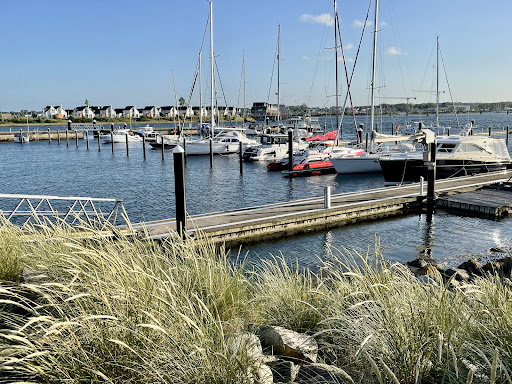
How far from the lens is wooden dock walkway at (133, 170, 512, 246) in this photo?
14133 mm

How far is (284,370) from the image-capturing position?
422cm

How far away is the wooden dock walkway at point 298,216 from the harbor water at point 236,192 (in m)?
0.36

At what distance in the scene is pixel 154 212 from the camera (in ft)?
70.7

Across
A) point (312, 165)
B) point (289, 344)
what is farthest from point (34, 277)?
point (312, 165)

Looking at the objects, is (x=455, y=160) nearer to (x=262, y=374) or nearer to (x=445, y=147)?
(x=445, y=147)

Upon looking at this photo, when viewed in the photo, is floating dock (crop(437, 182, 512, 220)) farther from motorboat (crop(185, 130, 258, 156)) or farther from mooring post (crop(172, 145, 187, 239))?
motorboat (crop(185, 130, 258, 156))

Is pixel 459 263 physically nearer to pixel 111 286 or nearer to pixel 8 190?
pixel 111 286

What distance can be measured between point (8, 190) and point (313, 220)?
22.6 meters

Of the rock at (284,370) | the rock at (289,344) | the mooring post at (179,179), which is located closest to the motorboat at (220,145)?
the mooring post at (179,179)

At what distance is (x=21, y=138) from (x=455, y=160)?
62646 millimetres

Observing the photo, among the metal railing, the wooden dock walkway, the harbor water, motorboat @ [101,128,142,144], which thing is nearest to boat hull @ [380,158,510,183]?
the harbor water

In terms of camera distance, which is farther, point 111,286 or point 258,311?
point 258,311

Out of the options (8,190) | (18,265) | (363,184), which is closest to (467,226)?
(363,184)

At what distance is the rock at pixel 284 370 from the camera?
408 cm
